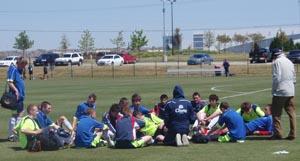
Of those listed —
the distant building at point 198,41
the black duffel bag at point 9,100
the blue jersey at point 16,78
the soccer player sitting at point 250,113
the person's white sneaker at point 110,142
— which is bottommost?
the person's white sneaker at point 110,142

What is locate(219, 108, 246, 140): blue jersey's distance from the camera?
49.4ft

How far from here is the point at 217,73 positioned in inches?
2413

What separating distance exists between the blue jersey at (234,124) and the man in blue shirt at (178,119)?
0.94 m

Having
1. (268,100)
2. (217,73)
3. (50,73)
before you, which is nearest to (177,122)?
(268,100)

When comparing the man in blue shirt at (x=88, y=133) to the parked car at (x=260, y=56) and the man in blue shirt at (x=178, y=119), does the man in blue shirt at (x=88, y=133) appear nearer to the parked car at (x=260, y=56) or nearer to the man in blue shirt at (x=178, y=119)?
the man in blue shirt at (x=178, y=119)

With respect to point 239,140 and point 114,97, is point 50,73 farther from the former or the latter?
point 239,140

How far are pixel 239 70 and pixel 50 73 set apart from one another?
67.3 ft

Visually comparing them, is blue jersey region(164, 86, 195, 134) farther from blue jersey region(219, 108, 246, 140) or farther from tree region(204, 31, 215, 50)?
tree region(204, 31, 215, 50)

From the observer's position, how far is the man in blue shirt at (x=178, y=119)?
47.8ft

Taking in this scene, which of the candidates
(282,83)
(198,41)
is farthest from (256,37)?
(282,83)

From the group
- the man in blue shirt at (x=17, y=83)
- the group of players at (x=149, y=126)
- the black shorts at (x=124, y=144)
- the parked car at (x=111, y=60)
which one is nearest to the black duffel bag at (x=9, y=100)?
the man in blue shirt at (x=17, y=83)

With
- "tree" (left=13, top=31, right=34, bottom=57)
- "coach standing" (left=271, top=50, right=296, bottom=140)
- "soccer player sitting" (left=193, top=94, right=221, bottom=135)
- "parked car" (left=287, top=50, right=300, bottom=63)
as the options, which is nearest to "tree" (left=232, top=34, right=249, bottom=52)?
"tree" (left=13, top=31, right=34, bottom=57)

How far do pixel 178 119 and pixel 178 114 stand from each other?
142 mm

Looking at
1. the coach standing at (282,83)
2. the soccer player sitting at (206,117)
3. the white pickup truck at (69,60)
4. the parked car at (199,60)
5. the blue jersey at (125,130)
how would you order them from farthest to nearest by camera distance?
the white pickup truck at (69,60) < the parked car at (199,60) < the soccer player sitting at (206,117) < the coach standing at (282,83) < the blue jersey at (125,130)
